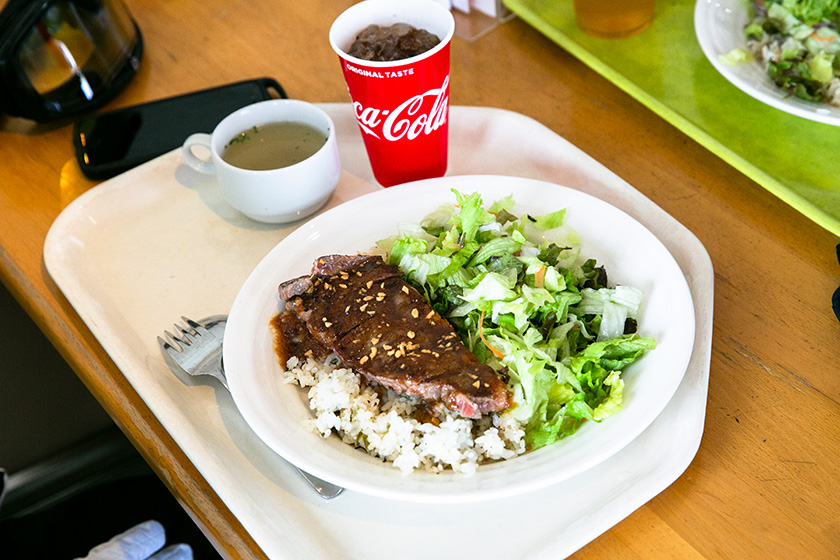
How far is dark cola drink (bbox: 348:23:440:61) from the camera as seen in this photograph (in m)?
1.47

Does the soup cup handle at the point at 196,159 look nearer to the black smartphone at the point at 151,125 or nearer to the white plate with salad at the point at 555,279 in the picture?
the black smartphone at the point at 151,125

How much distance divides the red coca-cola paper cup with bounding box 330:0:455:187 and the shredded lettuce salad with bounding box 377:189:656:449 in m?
0.18

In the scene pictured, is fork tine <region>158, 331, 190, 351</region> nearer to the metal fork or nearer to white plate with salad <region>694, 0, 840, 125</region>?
the metal fork

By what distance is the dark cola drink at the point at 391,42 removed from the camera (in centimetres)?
147

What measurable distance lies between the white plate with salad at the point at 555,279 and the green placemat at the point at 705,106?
421 millimetres

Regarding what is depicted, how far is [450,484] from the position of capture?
1113 mm

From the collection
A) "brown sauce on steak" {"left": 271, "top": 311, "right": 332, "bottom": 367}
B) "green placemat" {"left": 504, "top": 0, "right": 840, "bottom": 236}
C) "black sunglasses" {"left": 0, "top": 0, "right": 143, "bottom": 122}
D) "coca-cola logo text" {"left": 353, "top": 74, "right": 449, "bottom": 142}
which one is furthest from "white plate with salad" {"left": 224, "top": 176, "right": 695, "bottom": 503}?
"black sunglasses" {"left": 0, "top": 0, "right": 143, "bottom": 122}

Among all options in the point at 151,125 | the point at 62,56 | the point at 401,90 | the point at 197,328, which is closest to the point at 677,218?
the point at 401,90

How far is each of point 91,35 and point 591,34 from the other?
1.46 meters

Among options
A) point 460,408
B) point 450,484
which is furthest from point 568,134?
point 450,484

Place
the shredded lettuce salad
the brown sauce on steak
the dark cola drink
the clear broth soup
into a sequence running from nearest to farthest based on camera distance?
the shredded lettuce salad → the brown sauce on steak → the dark cola drink → the clear broth soup

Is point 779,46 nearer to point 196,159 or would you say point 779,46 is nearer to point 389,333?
point 389,333

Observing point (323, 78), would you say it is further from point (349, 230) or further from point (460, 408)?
point (460, 408)

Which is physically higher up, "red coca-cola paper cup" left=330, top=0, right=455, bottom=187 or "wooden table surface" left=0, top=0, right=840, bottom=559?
"red coca-cola paper cup" left=330, top=0, right=455, bottom=187
